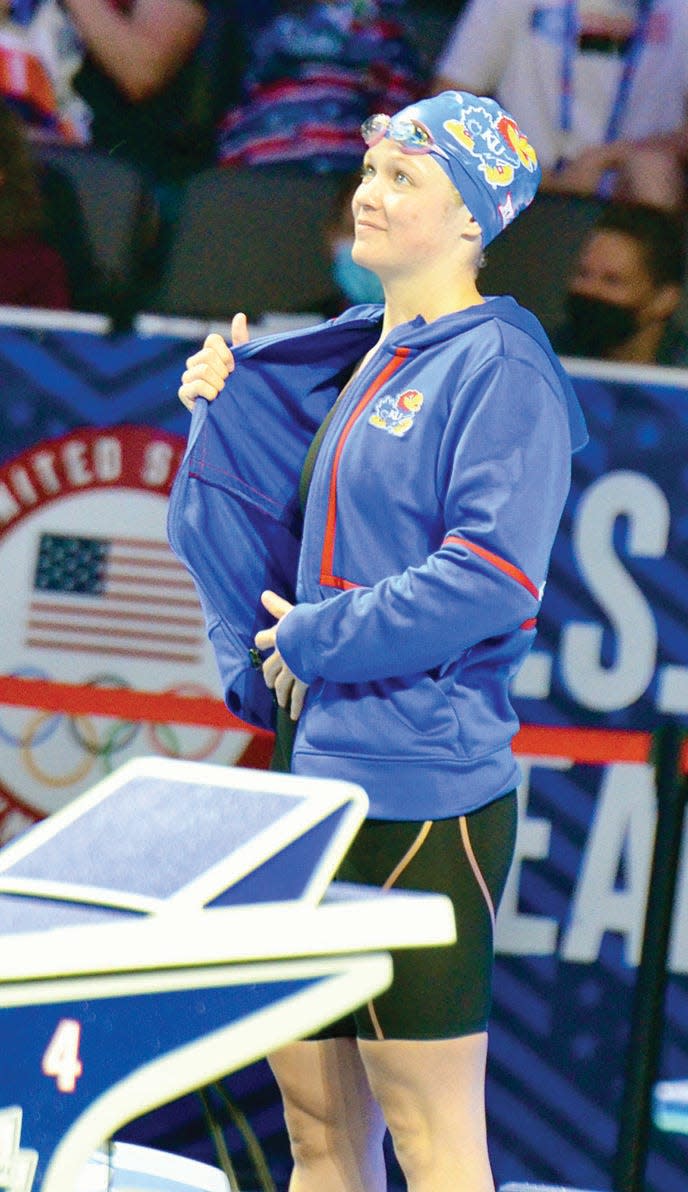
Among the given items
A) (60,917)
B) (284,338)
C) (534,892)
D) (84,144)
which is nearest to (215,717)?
(534,892)

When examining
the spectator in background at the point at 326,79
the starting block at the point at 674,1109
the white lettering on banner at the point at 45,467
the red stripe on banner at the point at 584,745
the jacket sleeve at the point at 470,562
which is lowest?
the starting block at the point at 674,1109

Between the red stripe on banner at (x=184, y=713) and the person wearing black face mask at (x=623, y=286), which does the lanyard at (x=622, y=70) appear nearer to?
the person wearing black face mask at (x=623, y=286)

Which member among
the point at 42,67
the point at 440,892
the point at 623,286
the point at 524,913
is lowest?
the point at 524,913

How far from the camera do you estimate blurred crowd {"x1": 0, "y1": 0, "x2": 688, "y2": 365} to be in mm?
3533

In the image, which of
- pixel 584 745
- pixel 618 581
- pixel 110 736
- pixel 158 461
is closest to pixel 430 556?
pixel 584 745

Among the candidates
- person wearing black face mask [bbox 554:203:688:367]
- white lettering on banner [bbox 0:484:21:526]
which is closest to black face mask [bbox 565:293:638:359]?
person wearing black face mask [bbox 554:203:688:367]

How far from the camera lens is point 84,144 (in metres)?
3.67

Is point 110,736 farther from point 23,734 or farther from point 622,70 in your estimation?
point 622,70

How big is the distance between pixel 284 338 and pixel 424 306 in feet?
0.77

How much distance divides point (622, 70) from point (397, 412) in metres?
1.85

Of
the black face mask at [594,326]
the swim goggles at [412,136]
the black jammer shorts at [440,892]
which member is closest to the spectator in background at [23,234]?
the black face mask at [594,326]

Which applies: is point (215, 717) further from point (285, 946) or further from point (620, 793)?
point (285, 946)

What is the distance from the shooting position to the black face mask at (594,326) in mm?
3518

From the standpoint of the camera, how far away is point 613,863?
11.3 ft
